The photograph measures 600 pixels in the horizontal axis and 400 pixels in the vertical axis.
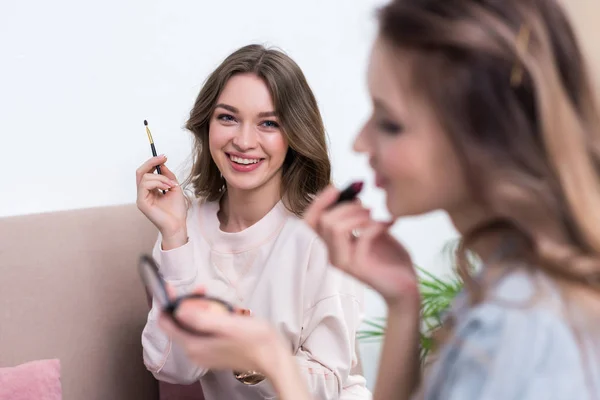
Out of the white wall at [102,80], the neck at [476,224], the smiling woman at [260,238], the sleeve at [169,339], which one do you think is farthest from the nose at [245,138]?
the neck at [476,224]

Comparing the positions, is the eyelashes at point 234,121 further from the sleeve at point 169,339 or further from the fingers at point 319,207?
the fingers at point 319,207

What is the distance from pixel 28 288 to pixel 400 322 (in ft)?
2.96

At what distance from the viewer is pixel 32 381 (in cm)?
147

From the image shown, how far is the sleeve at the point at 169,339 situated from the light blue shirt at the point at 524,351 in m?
0.93

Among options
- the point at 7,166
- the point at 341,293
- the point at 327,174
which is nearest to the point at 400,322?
the point at 341,293

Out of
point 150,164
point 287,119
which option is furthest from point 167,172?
point 287,119

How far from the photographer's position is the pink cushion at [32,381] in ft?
4.73

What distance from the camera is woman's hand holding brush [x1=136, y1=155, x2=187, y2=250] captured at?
1661mm

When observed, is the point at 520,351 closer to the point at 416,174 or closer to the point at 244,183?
the point at 416,174

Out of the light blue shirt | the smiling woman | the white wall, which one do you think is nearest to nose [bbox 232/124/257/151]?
the smiling woman

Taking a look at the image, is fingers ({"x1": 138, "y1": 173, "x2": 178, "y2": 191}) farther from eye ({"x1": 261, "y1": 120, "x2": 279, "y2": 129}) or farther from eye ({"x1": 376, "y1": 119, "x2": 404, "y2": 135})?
eye ({"x1": 376, "y1": 119, "x2": 404, "y2": 135})

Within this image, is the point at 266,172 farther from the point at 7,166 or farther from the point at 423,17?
the point at 423,17

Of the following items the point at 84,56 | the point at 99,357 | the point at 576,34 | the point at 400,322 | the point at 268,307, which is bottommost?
the point at 99,357

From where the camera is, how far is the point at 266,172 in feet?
5.54
